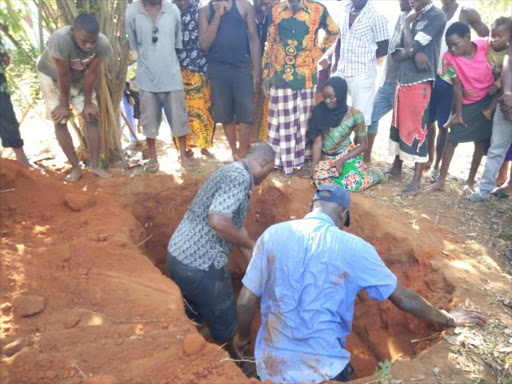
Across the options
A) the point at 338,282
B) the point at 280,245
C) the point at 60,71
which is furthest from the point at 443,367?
the point at 60,71

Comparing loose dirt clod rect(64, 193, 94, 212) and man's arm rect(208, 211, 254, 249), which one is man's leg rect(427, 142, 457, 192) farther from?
loose dirt clod rect(64, 193, 94, 212)

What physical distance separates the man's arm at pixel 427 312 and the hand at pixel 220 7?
3346 millimetres

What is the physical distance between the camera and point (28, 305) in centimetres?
235

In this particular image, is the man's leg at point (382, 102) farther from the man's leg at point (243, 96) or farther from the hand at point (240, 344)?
the hand at point (240, 344)

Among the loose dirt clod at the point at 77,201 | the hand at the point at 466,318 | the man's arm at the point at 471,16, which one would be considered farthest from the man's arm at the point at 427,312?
the man's arm at the point at 471,16

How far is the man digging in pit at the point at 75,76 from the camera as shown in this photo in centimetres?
357

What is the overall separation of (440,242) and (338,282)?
180cm

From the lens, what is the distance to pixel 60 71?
373 cm

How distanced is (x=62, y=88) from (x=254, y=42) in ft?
6.75

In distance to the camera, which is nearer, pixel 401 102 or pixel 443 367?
pixel 443 367

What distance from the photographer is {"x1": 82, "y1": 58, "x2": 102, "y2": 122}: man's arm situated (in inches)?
153

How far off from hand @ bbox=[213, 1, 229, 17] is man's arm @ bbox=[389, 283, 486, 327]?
335 centimetres

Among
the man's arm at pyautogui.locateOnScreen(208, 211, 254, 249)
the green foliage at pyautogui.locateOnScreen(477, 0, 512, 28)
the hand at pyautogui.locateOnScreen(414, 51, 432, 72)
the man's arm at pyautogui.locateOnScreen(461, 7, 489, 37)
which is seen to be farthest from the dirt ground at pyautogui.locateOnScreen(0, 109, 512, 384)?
the green foliage at pyautogui.locateOnScreen(477, 0, 512, 28)

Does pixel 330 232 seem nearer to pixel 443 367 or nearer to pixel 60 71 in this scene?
pixel 443 367
